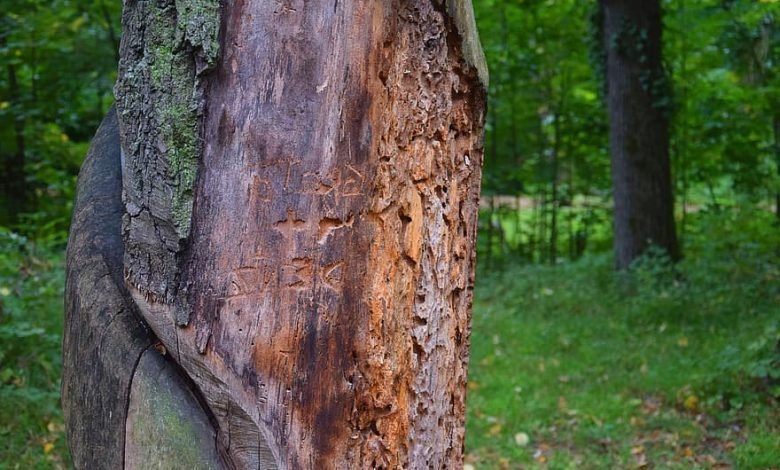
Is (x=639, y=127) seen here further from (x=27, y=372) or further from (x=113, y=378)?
(x=113, y=378)

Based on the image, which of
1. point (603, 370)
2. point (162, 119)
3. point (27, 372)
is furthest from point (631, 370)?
point (162, 119)

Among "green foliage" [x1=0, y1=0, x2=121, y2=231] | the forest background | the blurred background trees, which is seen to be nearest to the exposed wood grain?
the forest background

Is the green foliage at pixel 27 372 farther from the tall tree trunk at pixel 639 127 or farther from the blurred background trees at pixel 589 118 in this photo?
the blurred background trees at pixel 589 118

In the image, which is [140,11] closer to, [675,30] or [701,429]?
[701,429]

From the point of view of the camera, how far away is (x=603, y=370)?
7.13 metres

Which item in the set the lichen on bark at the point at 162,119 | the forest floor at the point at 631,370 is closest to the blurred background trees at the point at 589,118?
the forest floor at the point at 631,370

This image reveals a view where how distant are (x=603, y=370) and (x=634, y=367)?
27cm

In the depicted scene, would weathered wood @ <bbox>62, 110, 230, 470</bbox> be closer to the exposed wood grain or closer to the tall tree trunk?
the exposed wood grain

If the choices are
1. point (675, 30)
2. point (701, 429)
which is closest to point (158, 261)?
point (701, 429)

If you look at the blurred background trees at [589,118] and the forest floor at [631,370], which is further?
the blurred background trees at [589,118]

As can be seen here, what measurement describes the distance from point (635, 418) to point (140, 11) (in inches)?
197

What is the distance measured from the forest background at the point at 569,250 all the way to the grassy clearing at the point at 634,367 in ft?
0.07

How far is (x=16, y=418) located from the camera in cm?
459

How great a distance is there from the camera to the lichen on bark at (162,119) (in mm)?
1731
